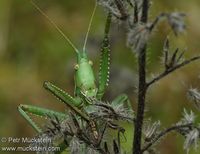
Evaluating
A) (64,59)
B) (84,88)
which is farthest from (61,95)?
(64,59)

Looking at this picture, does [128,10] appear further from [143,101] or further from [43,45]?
[43,45]

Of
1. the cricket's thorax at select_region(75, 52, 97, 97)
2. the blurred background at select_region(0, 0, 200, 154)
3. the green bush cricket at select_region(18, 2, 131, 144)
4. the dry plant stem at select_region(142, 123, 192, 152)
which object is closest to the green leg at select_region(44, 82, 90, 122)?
the green bush cricket at select_region(18, 2, 131, 144)

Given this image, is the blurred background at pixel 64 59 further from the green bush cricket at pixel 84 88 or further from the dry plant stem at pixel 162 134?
the dry plant stem at pixel 162 134

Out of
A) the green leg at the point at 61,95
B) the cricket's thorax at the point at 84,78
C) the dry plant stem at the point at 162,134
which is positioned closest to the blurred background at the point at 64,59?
the cricket's thorax at the point at 84,78

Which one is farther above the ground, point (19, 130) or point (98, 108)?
point (19, 130)

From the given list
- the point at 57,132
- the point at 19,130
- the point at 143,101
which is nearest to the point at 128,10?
the point at 143,101

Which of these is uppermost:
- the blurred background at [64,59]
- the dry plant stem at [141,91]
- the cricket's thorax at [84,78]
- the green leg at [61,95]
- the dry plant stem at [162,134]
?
the blurred background at [64,59]

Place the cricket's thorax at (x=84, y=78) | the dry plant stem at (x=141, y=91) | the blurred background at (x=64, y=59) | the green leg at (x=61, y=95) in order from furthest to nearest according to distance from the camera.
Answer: the blurred background at (x=64, y=59)
the cricket's thorax at (x=84, y=78)
the green leg at (x=61, y=95)
the dry plant stem at (x=141, y=91)
